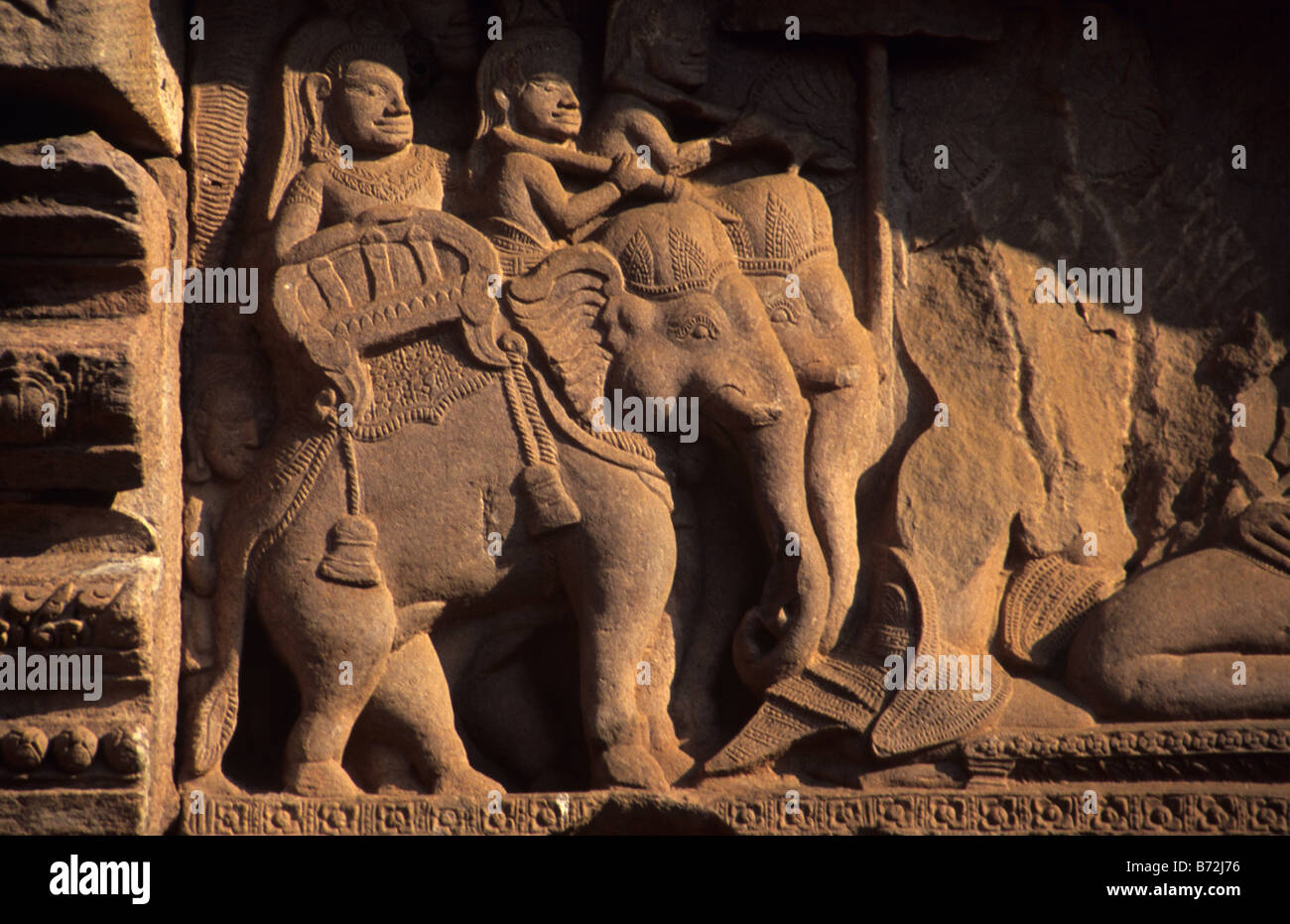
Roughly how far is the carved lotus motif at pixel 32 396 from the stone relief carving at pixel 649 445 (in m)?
0.01

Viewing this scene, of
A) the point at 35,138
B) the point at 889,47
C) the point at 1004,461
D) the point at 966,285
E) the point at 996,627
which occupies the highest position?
the point at 889,47

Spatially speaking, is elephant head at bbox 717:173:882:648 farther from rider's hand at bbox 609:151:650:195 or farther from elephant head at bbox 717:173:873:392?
rider's hand at bbox 609:151:650:195

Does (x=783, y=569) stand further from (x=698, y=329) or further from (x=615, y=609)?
(x=698, y=329)

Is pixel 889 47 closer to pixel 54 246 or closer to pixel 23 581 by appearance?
pixel 54 246

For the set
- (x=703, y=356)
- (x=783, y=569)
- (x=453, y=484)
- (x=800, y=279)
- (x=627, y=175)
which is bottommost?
(x=783, y=569)

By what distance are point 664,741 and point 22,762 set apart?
1.73 metres

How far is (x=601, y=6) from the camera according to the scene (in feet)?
17.5

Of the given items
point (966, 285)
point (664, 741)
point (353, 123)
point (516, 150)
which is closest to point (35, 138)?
point (353, 123)

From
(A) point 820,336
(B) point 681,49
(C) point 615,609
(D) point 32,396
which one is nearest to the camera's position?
(D) point 32,396

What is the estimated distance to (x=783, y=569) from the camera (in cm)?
483

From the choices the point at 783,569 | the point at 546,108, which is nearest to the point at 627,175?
the point at 546,108

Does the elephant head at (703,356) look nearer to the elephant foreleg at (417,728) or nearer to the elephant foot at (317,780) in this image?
the elephant foreleg at (417,728)

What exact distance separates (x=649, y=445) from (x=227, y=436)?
1.22 meters

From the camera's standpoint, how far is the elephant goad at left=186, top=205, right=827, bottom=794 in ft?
15.5
